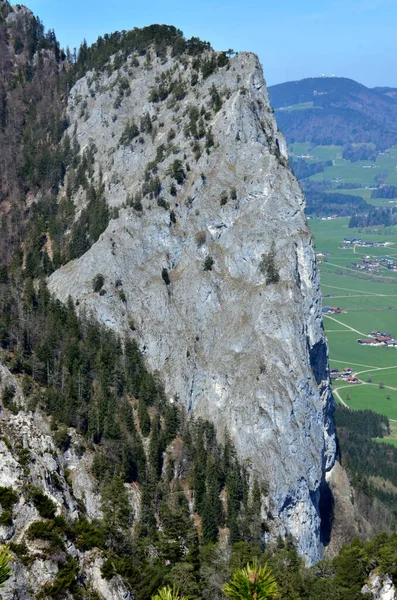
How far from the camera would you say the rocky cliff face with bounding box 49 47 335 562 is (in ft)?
406

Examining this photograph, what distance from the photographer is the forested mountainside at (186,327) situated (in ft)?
360

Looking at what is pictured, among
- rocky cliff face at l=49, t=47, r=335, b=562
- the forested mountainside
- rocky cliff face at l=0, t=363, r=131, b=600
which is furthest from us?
rocky cliff face at l=49, t=47, r=335, b=562

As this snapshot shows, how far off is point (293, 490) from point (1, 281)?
71.0 metres

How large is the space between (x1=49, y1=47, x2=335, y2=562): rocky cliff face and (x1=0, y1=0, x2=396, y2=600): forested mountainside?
300 mm

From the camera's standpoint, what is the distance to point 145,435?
390 ft

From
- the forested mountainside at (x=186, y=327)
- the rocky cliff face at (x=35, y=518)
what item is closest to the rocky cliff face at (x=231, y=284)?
the forested mountainside at (x=186, y=327)

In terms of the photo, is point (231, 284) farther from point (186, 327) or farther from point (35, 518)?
point (35, 518)

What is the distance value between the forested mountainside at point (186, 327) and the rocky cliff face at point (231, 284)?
300mm

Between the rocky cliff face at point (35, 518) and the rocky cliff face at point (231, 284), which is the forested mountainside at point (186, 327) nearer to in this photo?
the rocky cliff face at point (231, 284)

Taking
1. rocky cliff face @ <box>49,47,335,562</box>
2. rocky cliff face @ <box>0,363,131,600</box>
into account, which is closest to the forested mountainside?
rocky cliff face @ <box>49,47,335,562</box>

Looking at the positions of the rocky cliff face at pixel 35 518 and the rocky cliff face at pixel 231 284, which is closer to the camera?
the rocky cliff face at pixel 35 518

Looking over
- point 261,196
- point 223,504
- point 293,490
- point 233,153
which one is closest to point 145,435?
point 223,504

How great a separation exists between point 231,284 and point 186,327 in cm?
1244

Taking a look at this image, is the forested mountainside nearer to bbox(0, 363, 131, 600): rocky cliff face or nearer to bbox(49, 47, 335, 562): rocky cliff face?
bbox(49, 47, 335, 562): rocky cliff face
